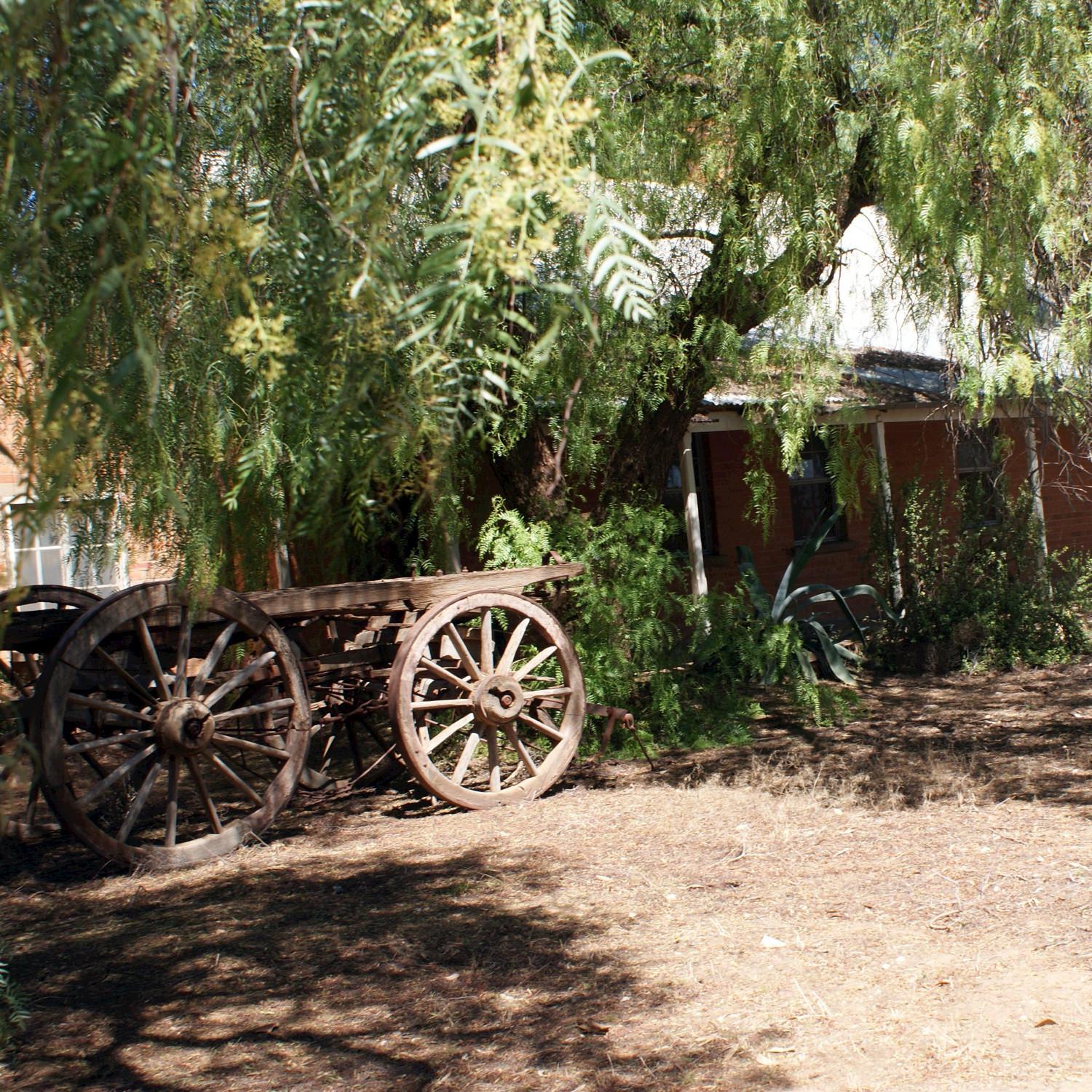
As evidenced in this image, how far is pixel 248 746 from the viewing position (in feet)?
20.8

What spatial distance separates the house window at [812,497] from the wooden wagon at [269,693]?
747cm

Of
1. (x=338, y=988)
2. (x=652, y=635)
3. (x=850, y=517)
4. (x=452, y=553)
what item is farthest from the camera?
(x=850, y=517)

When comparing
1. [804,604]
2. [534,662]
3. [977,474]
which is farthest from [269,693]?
[977,474]

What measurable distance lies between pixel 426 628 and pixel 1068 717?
5.33m

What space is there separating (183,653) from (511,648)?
2030mm

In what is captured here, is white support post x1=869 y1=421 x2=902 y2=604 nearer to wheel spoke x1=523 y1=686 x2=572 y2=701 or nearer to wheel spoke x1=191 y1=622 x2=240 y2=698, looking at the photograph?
wheel spoke x1=523 y1=686 x2=572 y2=701

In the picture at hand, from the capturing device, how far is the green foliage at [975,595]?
11.6 metres

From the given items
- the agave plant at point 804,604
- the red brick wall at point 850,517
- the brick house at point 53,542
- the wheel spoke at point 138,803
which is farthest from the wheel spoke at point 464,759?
the red brick wall at point 850,517

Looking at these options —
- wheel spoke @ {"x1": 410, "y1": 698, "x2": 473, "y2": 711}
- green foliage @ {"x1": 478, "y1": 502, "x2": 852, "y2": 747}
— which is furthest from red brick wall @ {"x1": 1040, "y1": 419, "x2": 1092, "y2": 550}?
wheel spoke @ {"x1": 410, "y1": 698, "x2": 473, "y2": 711}

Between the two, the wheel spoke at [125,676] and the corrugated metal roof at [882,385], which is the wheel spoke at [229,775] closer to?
the wheel spoke at [125,676]

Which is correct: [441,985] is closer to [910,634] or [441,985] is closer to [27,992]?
[27,992]

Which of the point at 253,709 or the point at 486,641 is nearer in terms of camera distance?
the point at 253,709

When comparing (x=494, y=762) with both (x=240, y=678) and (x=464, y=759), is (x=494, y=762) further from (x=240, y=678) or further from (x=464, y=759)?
(x=240, y=678)

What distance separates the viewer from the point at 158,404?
3.29 metres
